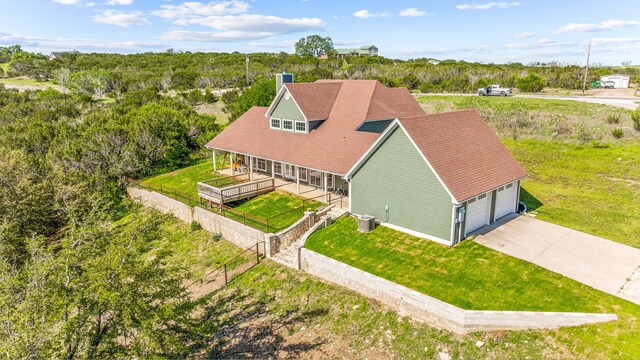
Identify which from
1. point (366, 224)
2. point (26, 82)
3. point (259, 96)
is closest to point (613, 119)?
point (366, 224)

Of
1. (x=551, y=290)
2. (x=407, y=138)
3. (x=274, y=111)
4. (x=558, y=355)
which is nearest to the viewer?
(x=558, y=355)

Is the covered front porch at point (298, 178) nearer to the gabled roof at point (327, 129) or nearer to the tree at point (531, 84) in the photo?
the gabled roof at point (327, 129)

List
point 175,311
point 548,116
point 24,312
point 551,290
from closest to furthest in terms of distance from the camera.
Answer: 1. point 24,312
2. point 175,311
3. point 551,290
4. point 548,116

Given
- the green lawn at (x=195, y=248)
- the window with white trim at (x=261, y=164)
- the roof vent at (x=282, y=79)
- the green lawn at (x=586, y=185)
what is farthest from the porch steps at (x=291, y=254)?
the roof vent at (x=282, y=79)

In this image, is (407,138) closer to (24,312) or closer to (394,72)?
(24,312)

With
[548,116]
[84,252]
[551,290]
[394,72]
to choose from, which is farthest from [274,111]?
[394,72]

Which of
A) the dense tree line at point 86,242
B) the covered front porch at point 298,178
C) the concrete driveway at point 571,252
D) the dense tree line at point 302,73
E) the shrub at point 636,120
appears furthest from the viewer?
the dense tree line at point 302,73
